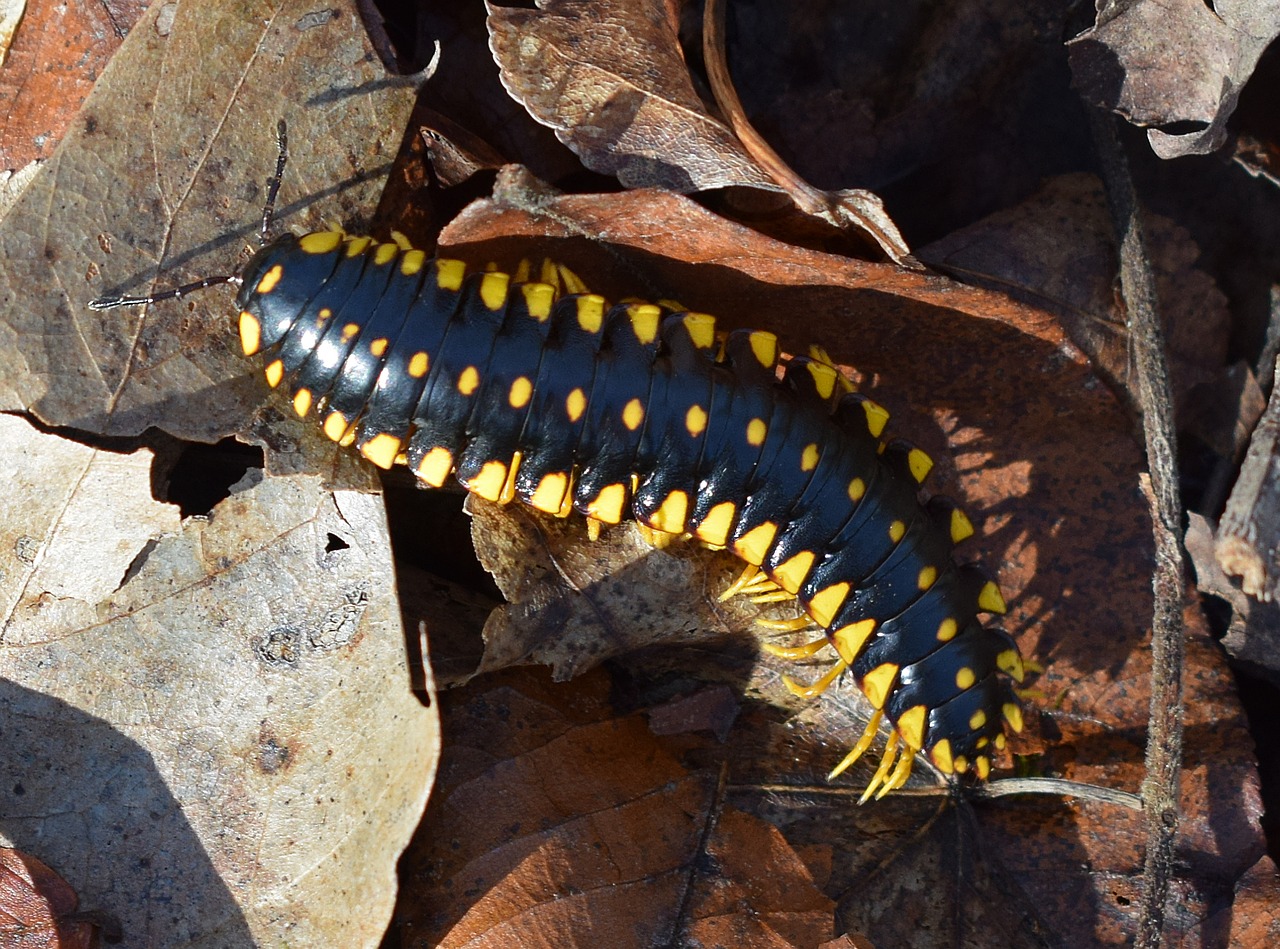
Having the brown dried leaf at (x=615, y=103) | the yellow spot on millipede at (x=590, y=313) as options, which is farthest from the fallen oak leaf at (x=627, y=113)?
the yellow spot on millipede at (x=590, y=313)

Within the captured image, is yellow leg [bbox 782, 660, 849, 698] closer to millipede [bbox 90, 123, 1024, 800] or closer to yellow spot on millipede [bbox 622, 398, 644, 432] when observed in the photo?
millipede [bbox 90, 123, 1024, 800]

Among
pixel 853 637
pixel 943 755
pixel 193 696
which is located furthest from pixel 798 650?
pixel 193 696

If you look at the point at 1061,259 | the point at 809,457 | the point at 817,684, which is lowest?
the point at 817,684

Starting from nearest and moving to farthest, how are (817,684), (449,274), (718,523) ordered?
(449,274), (718,523), (817,684)

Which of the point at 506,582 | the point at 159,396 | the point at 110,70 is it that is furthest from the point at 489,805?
the point at 110,70

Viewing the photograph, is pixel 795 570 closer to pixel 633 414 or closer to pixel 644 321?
pixel 633 414

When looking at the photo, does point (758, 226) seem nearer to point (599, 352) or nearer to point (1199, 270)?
point (599, 352)

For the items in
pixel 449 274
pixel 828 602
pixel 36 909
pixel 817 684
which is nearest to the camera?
pixel 36 909
